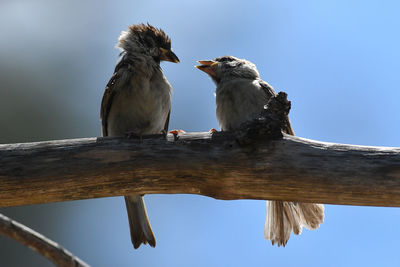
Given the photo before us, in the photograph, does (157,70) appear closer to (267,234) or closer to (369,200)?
(267,234)

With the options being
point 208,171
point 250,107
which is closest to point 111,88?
point 250,107

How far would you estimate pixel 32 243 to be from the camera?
303 centimetres

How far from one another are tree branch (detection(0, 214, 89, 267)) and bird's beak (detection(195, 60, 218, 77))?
2.89 meters

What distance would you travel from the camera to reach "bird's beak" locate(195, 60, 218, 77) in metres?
5.33

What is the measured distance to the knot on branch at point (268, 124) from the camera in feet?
9.91

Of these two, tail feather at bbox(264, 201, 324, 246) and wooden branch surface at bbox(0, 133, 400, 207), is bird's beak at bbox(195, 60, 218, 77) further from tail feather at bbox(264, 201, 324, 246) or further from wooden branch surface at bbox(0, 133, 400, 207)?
wooden branch surface at bbox(0, 133, 400, 207)

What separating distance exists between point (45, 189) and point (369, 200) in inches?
76.1

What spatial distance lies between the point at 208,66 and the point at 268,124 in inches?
97.2

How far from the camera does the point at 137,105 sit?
424cm

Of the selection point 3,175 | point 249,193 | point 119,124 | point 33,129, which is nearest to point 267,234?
point 249,193

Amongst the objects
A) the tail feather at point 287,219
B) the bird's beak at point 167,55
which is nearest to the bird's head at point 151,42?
the bird's beak at point 167,55

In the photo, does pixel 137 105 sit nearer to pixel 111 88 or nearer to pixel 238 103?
A: pixel 111 88

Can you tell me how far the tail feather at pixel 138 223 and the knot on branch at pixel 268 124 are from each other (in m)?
1.47

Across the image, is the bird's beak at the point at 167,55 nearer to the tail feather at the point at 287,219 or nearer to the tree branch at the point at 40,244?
the tail feather at the point at 287,219
